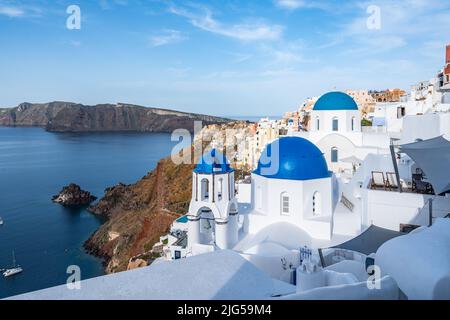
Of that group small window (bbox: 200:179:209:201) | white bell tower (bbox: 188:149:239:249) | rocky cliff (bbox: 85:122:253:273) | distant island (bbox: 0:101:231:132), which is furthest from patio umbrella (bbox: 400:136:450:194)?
distant island (bbox: 0:101:231:132)

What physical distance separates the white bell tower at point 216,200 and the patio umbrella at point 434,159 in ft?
17.4

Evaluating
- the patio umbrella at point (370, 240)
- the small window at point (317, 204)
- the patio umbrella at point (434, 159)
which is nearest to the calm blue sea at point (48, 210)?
the small window at point (317, 204)

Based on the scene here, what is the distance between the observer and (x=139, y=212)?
40.5 m

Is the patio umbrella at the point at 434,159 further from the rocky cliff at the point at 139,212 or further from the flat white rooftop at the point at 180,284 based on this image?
the rocky cliff at the point at 139,212

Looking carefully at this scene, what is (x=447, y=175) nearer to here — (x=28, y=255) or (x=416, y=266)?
(x=416, y=266)

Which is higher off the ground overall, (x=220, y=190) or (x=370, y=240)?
(x=220, y=190)

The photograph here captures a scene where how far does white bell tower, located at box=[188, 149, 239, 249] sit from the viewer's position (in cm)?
1117

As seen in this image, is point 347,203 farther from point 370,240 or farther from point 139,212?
point 139,212

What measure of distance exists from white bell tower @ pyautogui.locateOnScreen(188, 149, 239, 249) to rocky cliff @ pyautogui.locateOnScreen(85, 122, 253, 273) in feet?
57.0

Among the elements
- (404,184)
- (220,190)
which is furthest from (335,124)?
(220,190)

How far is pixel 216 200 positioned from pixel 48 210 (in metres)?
39.6

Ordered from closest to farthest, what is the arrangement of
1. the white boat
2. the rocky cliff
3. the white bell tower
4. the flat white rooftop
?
the flat white rooftop < the white bell tower < the white boat < the rocky cliff

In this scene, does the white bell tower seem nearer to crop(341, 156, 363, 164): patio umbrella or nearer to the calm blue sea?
crop(341, 156, 363, 164): patio umbrella
